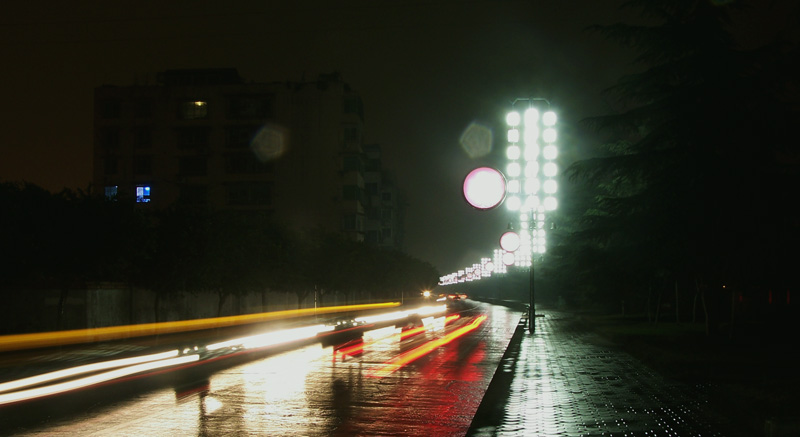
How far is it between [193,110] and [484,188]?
84.2 m

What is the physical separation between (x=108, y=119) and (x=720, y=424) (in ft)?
277

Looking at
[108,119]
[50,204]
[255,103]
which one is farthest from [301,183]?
[50,204]

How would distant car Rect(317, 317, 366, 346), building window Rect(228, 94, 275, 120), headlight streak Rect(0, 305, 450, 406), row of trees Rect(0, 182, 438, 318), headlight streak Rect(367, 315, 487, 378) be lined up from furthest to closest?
building window Rect(228, 94, 275, 120), row of trees Rect(0, 182, 438, 318), distant car Rect(317, 317, 366, 346), headlight streak Rect(367, 315, 487, 378), headlight streak Rect(0, 305, 450, 406)

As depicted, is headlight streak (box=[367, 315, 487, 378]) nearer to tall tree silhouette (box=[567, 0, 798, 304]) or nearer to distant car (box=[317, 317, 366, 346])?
distant car (box=[317, 317, 366, 346])

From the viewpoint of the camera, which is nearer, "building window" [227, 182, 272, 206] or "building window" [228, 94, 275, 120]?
"building window" [227, 182, 272, 206]

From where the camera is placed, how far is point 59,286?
3438 cm

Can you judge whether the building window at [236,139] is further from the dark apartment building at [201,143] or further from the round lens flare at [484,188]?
the round lens flare at [484,188]

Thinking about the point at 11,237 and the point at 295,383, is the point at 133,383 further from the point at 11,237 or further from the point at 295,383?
the point at 11,237

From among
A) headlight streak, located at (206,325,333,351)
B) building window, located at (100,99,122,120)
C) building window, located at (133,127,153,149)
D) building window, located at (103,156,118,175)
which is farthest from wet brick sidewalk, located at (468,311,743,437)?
building window, located at (100,99,122,120)

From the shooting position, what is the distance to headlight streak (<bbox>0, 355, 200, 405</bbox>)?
1317 centimetres

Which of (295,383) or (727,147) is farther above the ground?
(727,147)

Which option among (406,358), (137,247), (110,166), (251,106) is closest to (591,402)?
(406,358)

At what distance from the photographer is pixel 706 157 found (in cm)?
2319

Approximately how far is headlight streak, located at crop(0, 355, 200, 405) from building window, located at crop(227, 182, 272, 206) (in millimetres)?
66240
